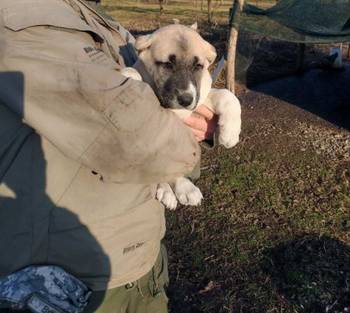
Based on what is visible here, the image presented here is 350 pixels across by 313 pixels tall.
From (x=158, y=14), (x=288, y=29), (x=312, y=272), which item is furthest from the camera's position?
(x=158, y=14)

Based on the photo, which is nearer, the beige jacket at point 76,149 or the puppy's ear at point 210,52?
the beige jacket at point 76,149

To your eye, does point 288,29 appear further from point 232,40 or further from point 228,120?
point 228,120

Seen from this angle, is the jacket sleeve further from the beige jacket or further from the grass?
the grass

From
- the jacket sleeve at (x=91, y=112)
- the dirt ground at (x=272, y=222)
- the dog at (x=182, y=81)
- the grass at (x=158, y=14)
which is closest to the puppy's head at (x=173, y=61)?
the dog at (x=182, y=81)

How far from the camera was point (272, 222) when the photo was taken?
529 cm

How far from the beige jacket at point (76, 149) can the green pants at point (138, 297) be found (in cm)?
11

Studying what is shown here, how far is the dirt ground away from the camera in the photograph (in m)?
4.32

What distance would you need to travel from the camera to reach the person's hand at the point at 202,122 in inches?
89.0

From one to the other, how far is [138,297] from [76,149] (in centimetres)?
96

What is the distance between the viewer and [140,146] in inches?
69.6

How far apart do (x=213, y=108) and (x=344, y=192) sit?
3777mm

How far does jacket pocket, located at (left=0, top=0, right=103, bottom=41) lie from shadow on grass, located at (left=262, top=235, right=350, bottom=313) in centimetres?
320

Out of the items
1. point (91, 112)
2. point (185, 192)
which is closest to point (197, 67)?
point (185, 192)

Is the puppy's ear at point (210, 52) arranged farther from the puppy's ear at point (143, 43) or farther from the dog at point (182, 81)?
the puppy's ear at point (143, 43)
